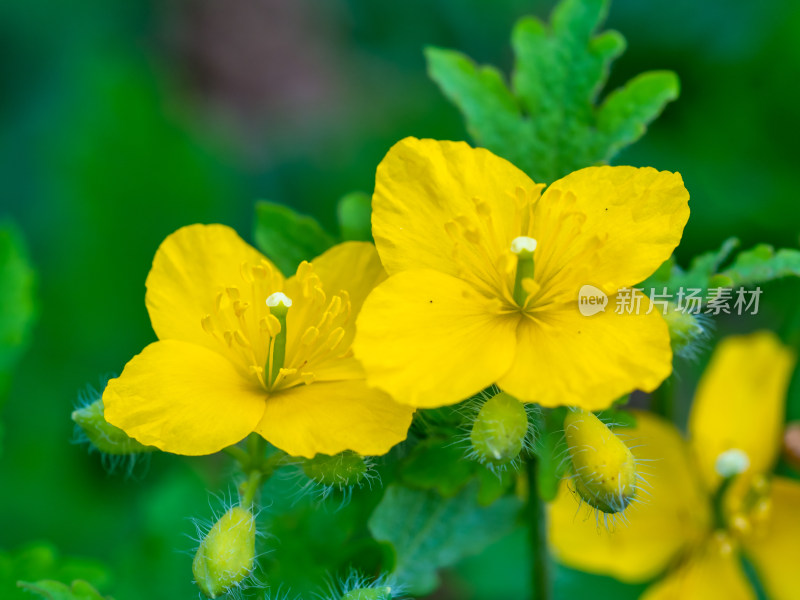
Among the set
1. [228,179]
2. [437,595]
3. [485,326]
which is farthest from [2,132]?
[485,326]

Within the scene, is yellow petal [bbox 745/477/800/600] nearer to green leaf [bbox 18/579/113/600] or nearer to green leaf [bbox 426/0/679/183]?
green leaf [bbox 426/0/679/183]

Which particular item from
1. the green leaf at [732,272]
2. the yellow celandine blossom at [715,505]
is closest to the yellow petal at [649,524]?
the yellow celandine blossom at [715,505]

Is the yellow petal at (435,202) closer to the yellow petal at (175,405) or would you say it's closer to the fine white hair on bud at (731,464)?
the yellow petal at (175,405)

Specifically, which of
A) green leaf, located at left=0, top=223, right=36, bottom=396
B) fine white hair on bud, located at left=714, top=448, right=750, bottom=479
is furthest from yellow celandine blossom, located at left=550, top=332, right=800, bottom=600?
green leaf, located at left=0, top=223, right=36, bottom=396

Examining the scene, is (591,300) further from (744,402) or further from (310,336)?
(744,402)

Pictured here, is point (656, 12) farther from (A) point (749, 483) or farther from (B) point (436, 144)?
(B) point (436, 144)

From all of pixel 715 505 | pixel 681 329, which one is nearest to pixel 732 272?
pixel 681 329

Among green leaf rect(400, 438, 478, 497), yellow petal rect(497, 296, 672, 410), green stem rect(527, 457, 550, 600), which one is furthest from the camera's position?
green stem rect(527, 457, 550, 600)
